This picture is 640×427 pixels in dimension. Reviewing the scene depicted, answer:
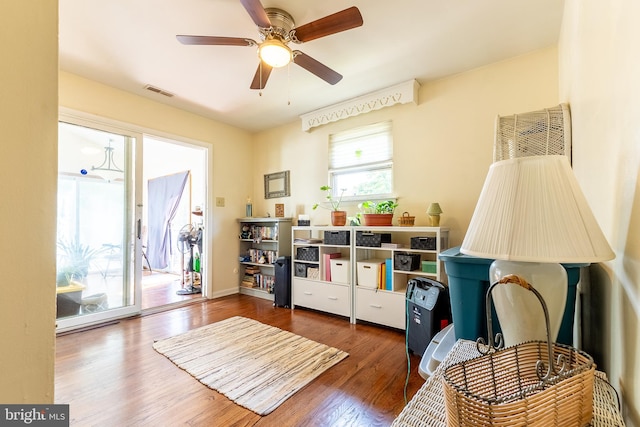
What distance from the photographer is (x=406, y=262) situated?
8.60 ft

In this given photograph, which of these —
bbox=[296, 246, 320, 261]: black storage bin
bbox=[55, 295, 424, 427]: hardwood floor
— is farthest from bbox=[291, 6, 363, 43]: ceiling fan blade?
bbox=[55, 295, 424, 427]: hardwood floor

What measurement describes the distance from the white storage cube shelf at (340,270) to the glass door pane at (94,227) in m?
2.38

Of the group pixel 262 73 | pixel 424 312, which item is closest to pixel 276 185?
pixel 262 73

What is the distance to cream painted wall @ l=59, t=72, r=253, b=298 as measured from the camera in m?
2.95

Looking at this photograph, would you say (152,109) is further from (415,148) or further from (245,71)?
(415,148)

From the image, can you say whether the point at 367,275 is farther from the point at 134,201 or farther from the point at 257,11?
the point at 134,201

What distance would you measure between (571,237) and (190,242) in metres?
4.73

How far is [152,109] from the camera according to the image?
3375 mm

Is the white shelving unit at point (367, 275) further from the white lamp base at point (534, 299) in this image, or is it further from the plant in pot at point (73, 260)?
the plant in pot at point (73, 260)

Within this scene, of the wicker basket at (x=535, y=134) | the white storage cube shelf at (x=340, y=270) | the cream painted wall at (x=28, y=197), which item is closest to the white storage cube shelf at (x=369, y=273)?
the white storage cube shelf at (x=340, y=270)

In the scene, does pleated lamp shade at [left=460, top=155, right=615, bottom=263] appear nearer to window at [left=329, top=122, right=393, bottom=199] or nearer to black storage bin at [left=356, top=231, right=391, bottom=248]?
black storage bin at [left=356, top=231, right=391, bottom=248]

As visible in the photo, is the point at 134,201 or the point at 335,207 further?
the point at 335,207

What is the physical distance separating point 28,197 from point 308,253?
2.94 m

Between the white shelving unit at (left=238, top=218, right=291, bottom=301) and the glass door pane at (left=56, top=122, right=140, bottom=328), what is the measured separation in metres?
1.48
